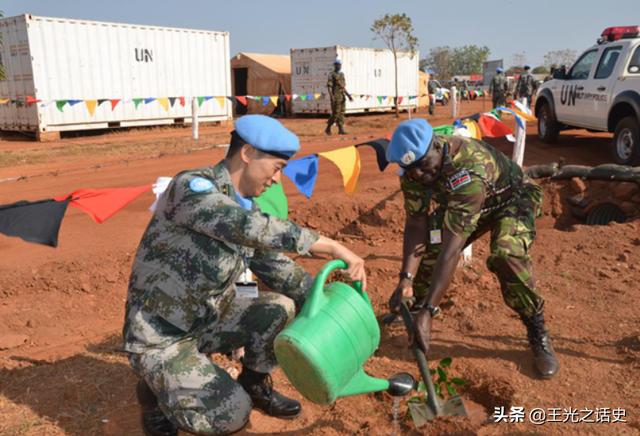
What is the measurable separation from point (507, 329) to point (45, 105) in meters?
13.3

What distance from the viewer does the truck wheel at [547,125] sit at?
1140 centimetres

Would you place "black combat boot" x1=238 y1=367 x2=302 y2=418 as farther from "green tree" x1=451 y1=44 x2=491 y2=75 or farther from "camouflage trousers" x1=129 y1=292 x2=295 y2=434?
"green tree" x1=451 y1=44 x2=491 y2=75

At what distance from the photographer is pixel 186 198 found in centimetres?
228

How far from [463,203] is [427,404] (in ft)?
3.33

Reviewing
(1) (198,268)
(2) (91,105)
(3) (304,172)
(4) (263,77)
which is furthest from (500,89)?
(1) (198,268)

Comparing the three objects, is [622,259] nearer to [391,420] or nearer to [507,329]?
Answer: [507,329]

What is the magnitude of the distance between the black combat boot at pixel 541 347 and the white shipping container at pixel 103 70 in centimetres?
1363

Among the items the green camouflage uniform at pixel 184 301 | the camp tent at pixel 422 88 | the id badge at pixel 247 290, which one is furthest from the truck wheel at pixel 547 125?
the camp tent at pixel 422 88

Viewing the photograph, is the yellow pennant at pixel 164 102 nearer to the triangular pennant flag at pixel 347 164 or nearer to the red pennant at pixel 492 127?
the red pennant at pixel 492 127

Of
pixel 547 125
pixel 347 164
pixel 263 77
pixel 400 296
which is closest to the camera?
pixel 400 296

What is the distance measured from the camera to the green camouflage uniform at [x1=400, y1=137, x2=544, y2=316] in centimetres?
297

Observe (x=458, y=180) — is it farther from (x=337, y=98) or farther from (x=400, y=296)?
(x=337, y=98)

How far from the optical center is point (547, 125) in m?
11.6

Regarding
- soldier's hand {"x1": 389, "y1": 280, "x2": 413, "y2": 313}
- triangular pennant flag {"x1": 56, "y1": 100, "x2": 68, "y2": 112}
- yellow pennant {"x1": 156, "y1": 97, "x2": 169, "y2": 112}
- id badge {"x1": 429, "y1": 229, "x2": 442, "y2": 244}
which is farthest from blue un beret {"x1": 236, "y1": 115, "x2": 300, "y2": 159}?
yellow pennant {"x1": 156, "y1": 97, "x2": 169, "y2": 112}
